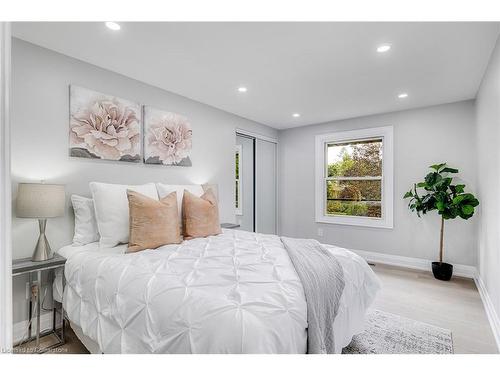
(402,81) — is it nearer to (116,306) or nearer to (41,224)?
(116,306)

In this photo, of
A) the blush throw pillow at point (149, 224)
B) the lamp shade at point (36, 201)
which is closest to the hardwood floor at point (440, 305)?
the blush throw pillow at point (149, 224)

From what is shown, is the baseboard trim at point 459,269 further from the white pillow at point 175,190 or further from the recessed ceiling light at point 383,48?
the white pillow at point 175,190

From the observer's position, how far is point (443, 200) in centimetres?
339

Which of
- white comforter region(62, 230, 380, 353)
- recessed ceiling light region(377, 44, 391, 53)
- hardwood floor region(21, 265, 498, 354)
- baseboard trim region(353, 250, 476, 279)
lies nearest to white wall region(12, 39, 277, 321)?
white comforter region(62, 230, 380, 353)

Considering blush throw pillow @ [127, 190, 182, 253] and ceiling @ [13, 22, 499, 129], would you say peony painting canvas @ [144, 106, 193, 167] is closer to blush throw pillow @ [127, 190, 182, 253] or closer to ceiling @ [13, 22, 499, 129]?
ceiling @ [13, 22, 499, 129]

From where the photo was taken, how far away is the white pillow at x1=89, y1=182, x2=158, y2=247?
2.23m

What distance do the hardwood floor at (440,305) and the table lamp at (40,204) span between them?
0.74 metres

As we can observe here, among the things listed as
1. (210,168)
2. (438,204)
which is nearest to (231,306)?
(210,168)

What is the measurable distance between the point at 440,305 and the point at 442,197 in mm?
1353

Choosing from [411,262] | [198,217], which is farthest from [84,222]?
[411,262]

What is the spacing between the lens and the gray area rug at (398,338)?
198 cm

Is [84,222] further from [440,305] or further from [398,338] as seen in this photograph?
[440,305]

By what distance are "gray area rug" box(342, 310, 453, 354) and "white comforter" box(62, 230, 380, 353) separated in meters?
0.32

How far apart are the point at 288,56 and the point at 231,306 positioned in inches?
85.0
